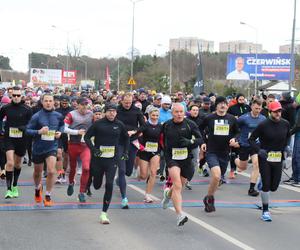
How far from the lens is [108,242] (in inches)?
282

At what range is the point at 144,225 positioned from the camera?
26.9 ft

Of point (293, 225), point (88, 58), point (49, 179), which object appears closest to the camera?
point (293, 225)

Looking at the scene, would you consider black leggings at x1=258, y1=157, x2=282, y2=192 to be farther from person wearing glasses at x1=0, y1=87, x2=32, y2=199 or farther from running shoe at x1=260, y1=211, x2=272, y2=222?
person wearing glasses at x1=0, y1=87, x2=32, y2=199

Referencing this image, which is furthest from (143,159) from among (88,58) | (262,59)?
(88,58)

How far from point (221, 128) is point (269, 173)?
1.28 metres

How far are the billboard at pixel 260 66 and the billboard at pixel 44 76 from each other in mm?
26812

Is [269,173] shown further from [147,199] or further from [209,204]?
[147,199]

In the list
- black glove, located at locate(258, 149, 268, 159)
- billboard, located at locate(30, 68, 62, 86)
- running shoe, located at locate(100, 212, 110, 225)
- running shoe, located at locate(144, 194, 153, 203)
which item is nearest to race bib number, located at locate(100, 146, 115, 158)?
running shoe, located at locate(100, 212, 110, 225)

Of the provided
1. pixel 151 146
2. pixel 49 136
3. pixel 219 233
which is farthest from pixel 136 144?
pixel 219 233

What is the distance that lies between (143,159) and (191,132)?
7.03ft

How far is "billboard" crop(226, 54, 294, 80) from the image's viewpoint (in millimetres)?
64938

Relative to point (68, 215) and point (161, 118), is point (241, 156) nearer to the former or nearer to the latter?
point (161, 118)

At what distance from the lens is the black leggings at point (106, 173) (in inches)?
329

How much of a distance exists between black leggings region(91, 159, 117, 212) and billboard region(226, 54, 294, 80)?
57.9m
